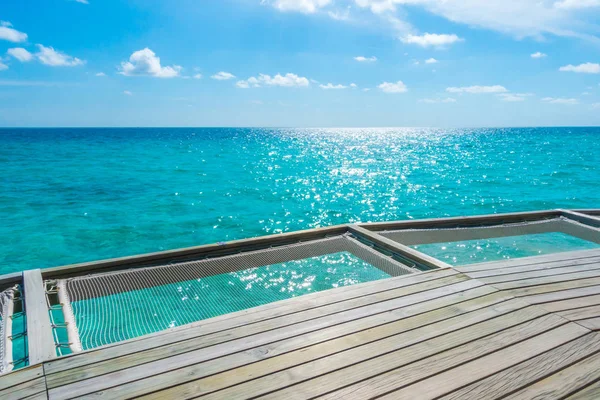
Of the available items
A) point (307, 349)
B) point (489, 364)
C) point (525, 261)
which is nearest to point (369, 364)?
point (307, 349)

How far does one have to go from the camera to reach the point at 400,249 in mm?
3461

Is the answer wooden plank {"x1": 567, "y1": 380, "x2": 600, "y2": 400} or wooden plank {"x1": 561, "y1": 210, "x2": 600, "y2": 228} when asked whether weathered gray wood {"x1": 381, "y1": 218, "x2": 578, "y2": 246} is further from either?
wooden plank {"x1": 567, "y1": 380, "x2": 600, "y2": 400}

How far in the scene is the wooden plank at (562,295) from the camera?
8.17ft

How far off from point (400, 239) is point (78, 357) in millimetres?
3210

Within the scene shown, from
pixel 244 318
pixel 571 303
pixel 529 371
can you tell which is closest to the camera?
pixel 529 371

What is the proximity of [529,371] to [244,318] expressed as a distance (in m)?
1.54

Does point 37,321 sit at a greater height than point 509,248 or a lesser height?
greater

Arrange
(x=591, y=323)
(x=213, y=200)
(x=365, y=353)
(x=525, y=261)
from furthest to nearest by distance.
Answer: (x=213, y=200), (x=525, y=261), (x=591, y=323), (x=365, y=353)

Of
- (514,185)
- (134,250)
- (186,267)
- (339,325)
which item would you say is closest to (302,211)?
(134,250)

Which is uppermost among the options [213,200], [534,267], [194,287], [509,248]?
[534,267]

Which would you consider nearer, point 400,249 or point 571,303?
point 571,303

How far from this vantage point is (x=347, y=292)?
2.62 m

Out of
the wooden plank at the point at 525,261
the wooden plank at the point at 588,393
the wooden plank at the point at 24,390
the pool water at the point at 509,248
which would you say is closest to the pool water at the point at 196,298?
the wooden plank at the point at 24,390

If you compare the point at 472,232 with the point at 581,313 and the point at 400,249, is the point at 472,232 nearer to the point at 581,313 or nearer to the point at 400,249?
the point at 400,249
